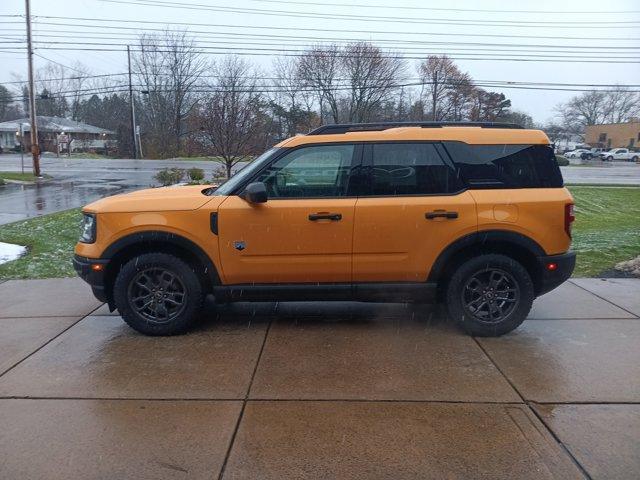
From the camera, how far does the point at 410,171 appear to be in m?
4.68

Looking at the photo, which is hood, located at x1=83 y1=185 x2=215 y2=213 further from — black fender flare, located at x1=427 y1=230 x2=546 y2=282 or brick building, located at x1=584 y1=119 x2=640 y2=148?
brick building, located at x1=584 y1=119 x2=640 y2=148

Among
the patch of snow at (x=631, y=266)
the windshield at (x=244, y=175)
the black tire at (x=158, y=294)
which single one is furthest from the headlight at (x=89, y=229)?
the patch of snow at (x=631, y=266)

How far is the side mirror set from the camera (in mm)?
4438

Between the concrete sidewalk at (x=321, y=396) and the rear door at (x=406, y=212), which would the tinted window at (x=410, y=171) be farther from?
the concrete sidewalk at (x=321, y=396)

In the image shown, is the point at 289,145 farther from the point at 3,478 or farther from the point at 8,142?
the point at 8,142

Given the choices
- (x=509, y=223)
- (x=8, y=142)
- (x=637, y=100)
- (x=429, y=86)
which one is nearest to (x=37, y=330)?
(x=509, y=223)

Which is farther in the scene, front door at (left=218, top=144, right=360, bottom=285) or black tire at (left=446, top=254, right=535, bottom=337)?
black tire at (left=446, top=254, right=535, bottom=337)

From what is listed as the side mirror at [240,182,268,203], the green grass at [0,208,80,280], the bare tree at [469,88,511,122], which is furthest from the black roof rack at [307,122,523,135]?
the bare tree at [469,88,511,122]

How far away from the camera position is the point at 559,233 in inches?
182

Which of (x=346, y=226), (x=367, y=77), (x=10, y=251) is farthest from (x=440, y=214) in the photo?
(x=367, y=77)

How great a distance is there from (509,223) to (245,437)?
2830 mm

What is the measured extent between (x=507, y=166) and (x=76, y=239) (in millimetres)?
7803

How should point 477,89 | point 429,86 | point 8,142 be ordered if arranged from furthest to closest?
point 8,142, point 477,89, point 429,86

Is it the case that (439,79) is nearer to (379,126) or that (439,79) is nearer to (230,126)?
(230,126)
